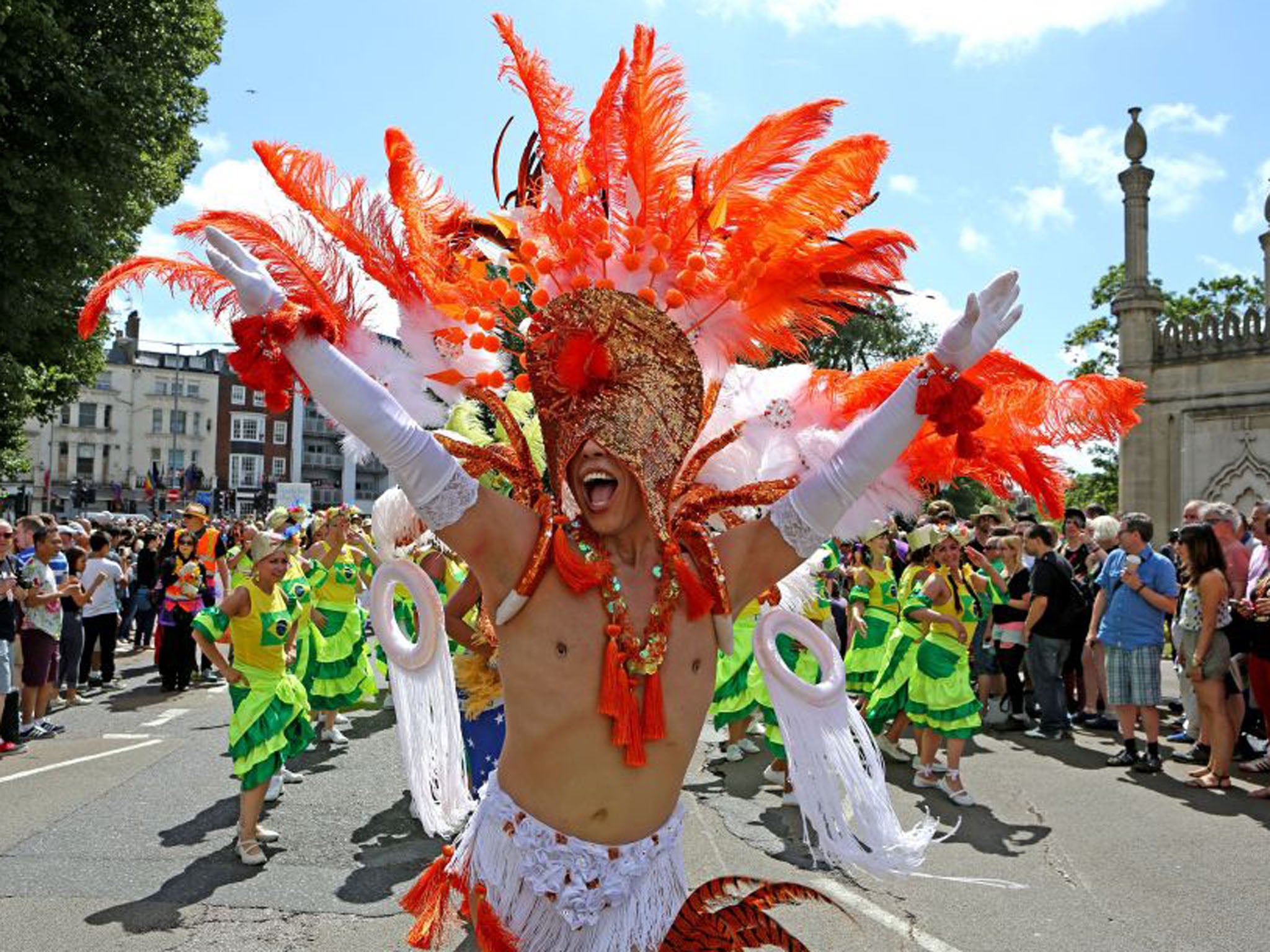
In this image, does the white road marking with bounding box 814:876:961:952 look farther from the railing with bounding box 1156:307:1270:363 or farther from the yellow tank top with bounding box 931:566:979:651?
the railing with bounding box 1156:307:1270:363

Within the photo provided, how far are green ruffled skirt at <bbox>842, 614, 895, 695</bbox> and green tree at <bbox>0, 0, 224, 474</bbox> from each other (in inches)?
408

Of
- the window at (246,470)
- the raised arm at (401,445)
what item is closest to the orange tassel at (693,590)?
the raised arm at (401,445)

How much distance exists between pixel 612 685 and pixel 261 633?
3.93 meters

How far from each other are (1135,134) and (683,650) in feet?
72.9

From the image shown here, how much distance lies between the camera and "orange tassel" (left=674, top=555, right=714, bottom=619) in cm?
258

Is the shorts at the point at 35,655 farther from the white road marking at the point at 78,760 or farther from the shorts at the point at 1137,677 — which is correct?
the shorts at the point at 1137,677

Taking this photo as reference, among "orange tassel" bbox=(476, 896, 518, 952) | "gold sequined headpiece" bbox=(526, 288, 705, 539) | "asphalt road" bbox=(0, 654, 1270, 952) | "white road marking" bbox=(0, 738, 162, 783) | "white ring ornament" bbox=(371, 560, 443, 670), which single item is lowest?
"white road marking" bbox=(0, 738, 162, 783)

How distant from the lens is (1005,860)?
5434 millimetres

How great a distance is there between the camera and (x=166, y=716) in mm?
9742

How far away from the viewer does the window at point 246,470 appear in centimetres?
6644

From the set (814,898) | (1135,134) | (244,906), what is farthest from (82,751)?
(1135,134)

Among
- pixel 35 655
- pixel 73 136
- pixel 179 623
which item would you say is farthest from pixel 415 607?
pixel 73 136

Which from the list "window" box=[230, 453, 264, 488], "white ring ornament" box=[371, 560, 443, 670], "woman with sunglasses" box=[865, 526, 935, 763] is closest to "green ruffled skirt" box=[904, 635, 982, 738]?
"woman with sunglasses" box=[865, 526, 935, 763]

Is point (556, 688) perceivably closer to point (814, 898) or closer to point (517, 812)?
point (517, 812)
